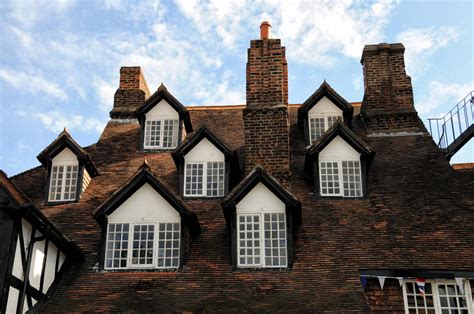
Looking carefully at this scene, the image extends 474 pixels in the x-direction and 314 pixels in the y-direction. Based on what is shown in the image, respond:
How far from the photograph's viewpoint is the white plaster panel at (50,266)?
44.1 ft

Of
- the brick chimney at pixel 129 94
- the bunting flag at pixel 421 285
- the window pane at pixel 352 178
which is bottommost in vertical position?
the bunting flag at pixel 421 285

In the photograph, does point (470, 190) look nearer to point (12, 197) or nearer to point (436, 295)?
point (436, 295)

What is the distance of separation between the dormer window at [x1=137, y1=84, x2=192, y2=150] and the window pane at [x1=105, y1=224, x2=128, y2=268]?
4679 mm


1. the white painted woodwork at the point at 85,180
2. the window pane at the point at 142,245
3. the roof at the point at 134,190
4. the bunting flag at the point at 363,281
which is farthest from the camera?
the white painted woodwork at the point at 85,180

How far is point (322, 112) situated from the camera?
18.7 m

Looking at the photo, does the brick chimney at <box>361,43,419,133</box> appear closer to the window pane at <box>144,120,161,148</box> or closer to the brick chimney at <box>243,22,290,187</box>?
the brick chimney at <box>243,22,290,187</box>

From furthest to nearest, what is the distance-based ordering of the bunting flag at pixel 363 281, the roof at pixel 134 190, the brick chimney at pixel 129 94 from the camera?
1. the brick chimney at pixel 129 94
2. the roof at pixel 134 190
3. the bunting flag at pixel 363 281

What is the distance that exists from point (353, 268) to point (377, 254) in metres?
0.71

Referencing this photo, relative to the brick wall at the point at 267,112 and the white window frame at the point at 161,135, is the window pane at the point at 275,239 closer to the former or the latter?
the brick wall at the point at 267,112

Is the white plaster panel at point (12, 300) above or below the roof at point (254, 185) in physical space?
below

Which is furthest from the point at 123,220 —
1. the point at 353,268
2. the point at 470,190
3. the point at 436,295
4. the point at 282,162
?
the point at 470,190

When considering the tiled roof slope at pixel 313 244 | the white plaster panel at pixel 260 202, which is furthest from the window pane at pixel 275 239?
the tiled roof slope at pixel 313 244

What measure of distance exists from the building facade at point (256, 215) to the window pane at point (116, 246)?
23 millimetres

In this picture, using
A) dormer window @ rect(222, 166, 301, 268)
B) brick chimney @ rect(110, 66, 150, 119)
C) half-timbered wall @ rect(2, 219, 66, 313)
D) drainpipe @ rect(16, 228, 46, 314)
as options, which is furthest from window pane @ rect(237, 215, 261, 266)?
brick chimney @ rect(110, 66, 150, 119)
